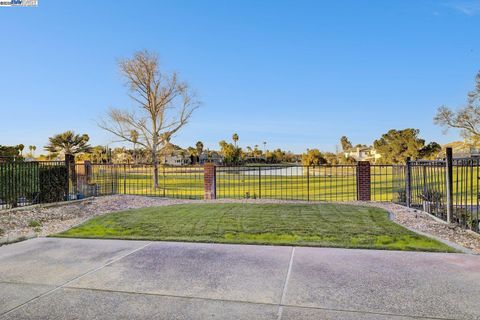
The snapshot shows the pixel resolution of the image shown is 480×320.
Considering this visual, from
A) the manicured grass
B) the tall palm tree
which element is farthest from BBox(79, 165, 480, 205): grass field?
the tall palm tree

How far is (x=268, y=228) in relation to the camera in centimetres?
637

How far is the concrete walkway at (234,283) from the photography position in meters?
2.85

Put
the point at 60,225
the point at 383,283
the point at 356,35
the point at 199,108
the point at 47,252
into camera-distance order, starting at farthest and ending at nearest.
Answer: the point at 199,108 → the point at 356,35 → the point at 60,225 → the point at 47,252 → the point at 383,283

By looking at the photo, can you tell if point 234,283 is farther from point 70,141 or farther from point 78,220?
point 70,141

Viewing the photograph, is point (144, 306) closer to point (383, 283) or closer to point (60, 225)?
point (383, 283)

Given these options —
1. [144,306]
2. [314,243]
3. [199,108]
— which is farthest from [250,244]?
[199,108]

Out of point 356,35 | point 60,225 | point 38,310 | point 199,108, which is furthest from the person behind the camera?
point 199,108

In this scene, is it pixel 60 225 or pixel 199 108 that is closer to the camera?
pixel 60 225

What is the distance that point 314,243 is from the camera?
17.1ft

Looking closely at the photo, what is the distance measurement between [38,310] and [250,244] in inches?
122

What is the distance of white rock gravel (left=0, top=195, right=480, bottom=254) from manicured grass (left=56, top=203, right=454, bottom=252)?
1.53 feet

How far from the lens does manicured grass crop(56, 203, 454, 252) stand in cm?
538

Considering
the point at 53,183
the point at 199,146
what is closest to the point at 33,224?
the point at 53,183

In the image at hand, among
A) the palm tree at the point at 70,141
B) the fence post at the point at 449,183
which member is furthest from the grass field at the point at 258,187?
the palm tree at the point at 70,141
